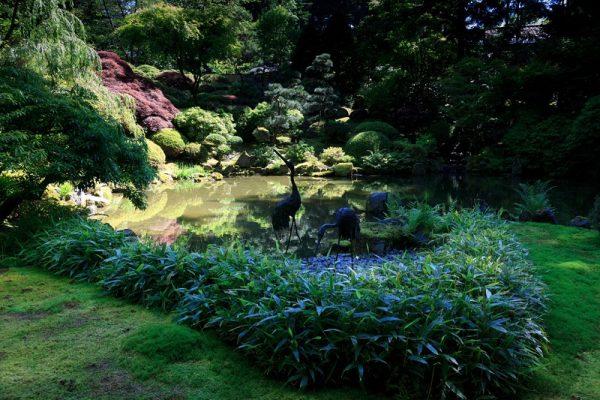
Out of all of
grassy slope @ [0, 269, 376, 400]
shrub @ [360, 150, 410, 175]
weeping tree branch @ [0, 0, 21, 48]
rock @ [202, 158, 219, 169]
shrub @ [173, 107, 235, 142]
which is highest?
weeping tree branch @ [0, 0, 21, 48]

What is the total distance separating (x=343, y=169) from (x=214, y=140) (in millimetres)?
5541

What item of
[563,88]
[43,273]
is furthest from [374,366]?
[563,88]

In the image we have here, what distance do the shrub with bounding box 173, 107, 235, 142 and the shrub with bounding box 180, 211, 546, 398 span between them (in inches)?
599

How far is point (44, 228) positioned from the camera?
588 cm

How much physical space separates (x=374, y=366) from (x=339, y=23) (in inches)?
1052

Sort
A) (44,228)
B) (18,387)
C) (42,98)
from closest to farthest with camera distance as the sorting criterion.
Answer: (18,387), (42,98), (44,228)

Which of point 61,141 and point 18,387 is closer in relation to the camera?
point 18,387

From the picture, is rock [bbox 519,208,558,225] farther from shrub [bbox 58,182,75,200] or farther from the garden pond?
shrub [bbox 58,182,75,200]

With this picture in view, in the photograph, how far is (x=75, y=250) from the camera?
5195mm

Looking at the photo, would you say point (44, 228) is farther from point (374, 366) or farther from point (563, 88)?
point (563, 88)

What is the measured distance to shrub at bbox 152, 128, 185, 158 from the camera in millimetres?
17203

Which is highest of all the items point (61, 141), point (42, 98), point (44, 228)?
point (42, 98)

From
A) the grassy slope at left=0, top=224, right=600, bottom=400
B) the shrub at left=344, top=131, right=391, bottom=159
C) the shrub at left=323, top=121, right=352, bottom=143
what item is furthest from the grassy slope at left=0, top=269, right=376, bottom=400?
the shrub at left=323, top=121, right=352, bottom=143

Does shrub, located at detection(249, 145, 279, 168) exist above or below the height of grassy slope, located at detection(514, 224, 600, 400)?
above
